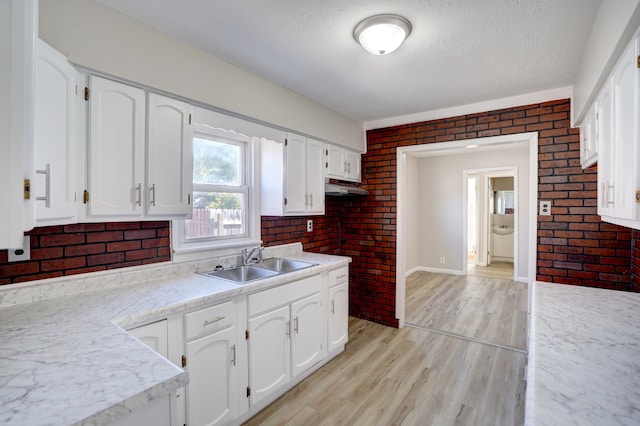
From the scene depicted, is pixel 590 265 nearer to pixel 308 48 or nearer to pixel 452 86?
pixel 452 86

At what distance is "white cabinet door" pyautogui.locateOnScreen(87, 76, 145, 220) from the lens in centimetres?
156

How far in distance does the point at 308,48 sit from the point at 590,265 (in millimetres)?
2815

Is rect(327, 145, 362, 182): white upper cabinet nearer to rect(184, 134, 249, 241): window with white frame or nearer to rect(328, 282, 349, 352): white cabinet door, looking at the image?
rect(184, 134, 249, 241): window with white frame

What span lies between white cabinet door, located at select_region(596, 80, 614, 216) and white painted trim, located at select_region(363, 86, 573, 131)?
1153 mm

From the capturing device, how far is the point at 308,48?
201cm

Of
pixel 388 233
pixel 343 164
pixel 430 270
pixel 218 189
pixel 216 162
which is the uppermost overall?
pixel 343 164

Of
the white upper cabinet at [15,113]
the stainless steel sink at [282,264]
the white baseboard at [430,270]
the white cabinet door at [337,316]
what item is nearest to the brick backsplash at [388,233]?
the stainless steel sink at [282,264]

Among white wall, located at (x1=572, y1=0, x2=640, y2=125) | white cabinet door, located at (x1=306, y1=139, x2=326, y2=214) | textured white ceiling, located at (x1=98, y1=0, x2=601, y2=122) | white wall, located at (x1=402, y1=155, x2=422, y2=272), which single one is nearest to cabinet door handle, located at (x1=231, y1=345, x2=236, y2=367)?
white cabinet door, located at (x1=306, y1=139, x2=326, y2=214)

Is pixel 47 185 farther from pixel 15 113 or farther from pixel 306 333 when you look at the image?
pixel 306 333

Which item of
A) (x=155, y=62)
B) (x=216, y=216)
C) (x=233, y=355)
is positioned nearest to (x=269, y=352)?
(x=233, y=355)

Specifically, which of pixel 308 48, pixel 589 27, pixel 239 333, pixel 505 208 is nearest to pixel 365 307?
pixel 239 333

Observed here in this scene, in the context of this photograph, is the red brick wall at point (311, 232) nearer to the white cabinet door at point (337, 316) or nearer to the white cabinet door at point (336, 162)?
the white cabinet door at point (336, 162)

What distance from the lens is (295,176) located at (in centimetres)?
280

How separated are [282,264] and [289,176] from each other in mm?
818
